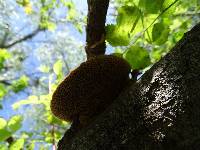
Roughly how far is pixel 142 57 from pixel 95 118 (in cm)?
35

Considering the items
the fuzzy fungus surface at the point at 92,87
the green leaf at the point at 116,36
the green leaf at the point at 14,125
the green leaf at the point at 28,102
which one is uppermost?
the green leaf at the point at 116,36

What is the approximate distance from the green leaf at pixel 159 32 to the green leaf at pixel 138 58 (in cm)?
7

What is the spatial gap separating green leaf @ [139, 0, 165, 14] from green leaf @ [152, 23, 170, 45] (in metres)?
0.06

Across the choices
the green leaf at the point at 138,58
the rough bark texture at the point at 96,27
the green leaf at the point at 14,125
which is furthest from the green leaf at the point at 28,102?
the green leaf at the point at 138,58

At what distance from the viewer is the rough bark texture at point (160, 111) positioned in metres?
0.95

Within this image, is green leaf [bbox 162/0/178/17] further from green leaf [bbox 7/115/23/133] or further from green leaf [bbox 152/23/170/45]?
green leaf [bbox 7/115/23/133]

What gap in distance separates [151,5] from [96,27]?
0.72 ft

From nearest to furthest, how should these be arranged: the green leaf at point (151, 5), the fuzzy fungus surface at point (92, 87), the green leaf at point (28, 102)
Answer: the fuzzy fungus surface at point (92, 87), the green leaf at point (151, 5), the green leaf at point (28, 102)

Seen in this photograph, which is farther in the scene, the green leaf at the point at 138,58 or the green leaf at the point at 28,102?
the green leaf at the point at 28,102

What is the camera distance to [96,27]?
4.84 ft

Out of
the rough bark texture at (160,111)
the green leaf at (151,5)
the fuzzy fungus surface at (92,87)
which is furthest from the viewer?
the green leaf at (151,5)

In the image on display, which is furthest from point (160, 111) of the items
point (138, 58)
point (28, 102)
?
point (28, 102)

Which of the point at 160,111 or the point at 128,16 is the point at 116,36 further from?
the point at 160,111

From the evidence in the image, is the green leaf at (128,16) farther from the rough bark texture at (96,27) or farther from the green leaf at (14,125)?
the green leaf at (14,125)
